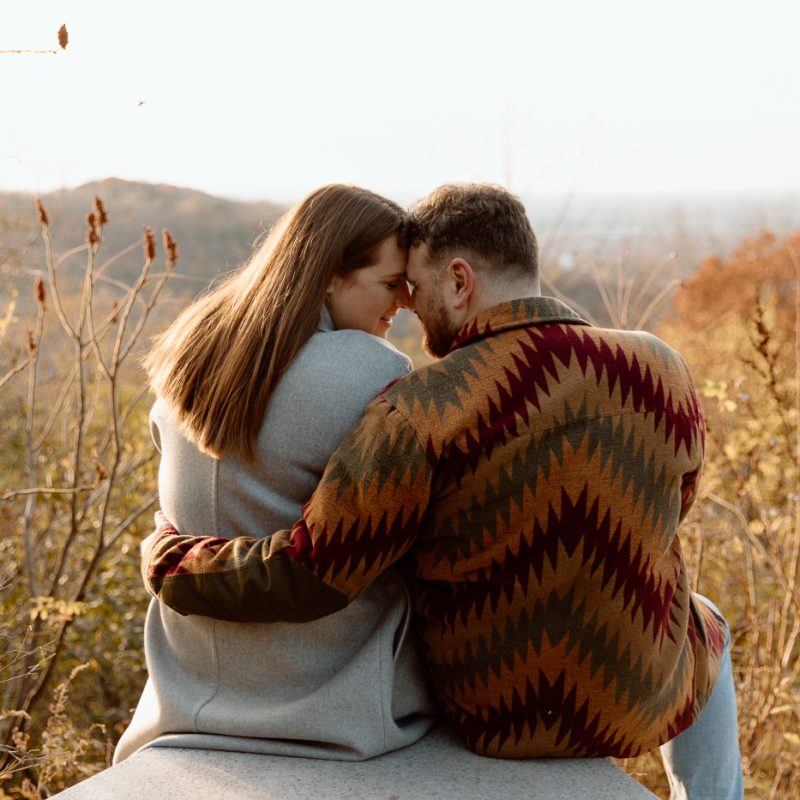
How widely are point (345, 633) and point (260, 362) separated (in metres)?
0.58

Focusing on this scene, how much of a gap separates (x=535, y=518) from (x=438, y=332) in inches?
19.7

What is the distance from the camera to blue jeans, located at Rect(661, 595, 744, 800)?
7.40ft

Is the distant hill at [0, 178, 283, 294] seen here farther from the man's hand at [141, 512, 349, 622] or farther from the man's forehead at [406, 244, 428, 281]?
the man's hand at [141, 512, 349, 622]

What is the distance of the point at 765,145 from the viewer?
16.1 metres

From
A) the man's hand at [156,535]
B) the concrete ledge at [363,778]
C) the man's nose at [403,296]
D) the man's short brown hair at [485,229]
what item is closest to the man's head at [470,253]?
the man's short brown hair at [485,229]

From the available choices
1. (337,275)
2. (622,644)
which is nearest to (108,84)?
(337,275)

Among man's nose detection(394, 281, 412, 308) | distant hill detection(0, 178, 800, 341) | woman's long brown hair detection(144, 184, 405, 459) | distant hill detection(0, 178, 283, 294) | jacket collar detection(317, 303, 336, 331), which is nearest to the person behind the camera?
woman's long brown hair detection(144, 184, 405, 459)

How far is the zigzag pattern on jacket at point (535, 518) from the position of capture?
1794mm

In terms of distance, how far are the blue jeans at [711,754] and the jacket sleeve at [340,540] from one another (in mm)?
909

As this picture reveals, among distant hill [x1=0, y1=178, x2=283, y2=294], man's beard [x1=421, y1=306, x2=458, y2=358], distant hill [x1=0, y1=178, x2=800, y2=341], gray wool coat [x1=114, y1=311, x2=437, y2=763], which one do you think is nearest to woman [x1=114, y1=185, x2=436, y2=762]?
gray wool coat [x1=114, y1=311, x2=437, y2=763]

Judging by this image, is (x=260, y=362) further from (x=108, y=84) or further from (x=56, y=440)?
(x=56, y=440)

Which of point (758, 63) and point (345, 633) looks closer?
point (345, 633)

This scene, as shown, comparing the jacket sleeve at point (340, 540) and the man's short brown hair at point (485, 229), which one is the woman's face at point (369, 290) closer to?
the man's short brown hair at point (485, 229)

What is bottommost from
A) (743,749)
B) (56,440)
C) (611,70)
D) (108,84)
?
(743,749)
